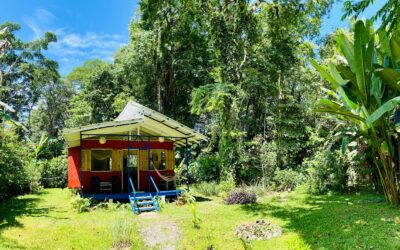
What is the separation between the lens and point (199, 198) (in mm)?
13461

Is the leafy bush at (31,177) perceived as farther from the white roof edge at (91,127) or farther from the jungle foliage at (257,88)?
the white roof edge at (91,127)

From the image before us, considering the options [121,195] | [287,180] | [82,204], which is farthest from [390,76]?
[82,204]

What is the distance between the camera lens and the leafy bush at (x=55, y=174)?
62.4ft

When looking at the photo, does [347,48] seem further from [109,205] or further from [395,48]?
[109,205]

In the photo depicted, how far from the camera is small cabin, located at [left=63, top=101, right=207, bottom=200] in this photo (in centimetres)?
1273

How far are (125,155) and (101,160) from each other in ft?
3.72

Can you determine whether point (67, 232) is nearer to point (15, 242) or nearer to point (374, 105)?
point (15, 242)

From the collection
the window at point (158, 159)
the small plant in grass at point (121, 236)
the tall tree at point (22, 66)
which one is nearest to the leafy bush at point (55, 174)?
the window at point (158, 159)

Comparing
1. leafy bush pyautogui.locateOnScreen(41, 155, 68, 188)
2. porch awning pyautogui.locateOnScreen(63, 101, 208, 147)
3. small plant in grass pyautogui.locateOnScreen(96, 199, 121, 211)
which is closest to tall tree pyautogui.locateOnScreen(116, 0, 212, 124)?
porch awning pyautogui.locateOnScreen(63, 101, 208, 147)

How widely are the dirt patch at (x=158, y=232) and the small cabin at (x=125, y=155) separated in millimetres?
3333

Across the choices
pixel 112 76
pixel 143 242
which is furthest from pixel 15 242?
pixel 112 76

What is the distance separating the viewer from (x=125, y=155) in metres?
14.6

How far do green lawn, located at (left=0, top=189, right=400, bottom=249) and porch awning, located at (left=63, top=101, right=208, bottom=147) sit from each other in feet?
9.26

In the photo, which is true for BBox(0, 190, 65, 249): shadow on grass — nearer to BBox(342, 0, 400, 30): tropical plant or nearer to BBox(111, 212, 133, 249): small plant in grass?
BBox(111, 212, 133, 249): small plant in grass
